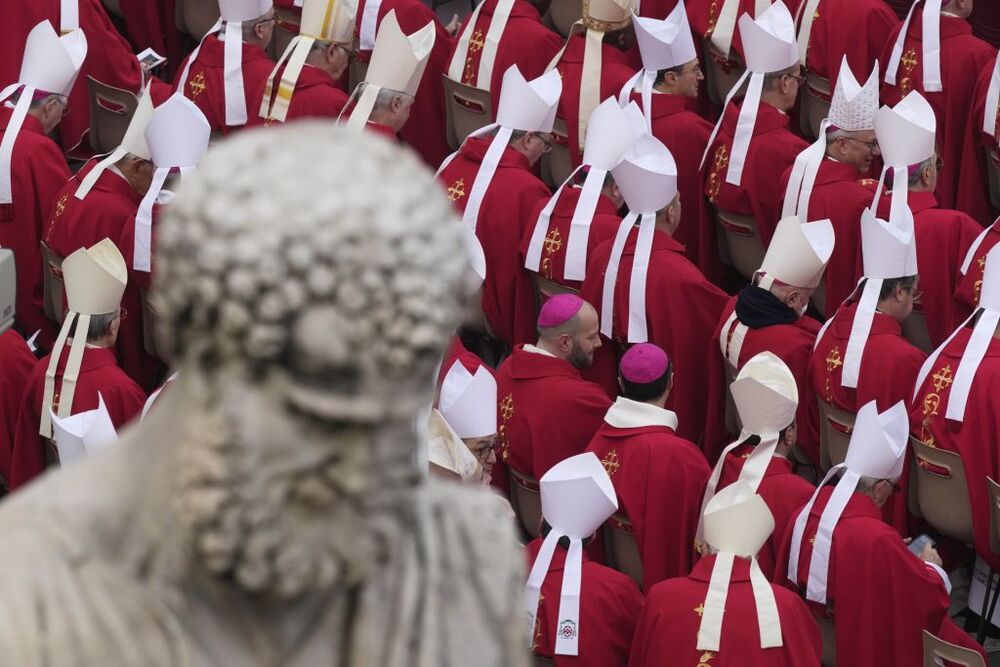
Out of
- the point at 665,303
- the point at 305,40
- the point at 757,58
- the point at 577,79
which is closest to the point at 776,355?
the point at 665,303

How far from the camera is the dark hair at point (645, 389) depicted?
6742mm

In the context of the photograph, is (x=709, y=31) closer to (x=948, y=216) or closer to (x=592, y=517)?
(x=948, y=216)

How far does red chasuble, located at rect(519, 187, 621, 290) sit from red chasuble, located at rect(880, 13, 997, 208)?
180 cm

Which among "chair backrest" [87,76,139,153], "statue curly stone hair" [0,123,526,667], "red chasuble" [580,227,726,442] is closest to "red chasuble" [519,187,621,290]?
"red chasuble" [580,227,726,442]

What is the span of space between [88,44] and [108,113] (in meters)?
0.41

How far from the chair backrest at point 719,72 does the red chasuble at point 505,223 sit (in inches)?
63.8

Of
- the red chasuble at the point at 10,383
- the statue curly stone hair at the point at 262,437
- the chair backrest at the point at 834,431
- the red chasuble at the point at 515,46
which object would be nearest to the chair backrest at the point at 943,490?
the chair backrest at the point at 834,431

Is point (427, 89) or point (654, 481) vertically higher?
point (427, 89)

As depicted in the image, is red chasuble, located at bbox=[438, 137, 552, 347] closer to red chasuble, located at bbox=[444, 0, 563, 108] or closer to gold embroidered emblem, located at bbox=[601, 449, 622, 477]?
red chasuble, located at bbox=[444, 0, 563, 108]

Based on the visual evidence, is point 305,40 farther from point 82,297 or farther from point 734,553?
point 734,553

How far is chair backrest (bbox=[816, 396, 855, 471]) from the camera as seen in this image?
23.8 feet

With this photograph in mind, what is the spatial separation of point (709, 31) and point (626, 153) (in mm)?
1895

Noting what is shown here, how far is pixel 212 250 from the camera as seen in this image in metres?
1.18

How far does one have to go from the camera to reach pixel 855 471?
6.39m
